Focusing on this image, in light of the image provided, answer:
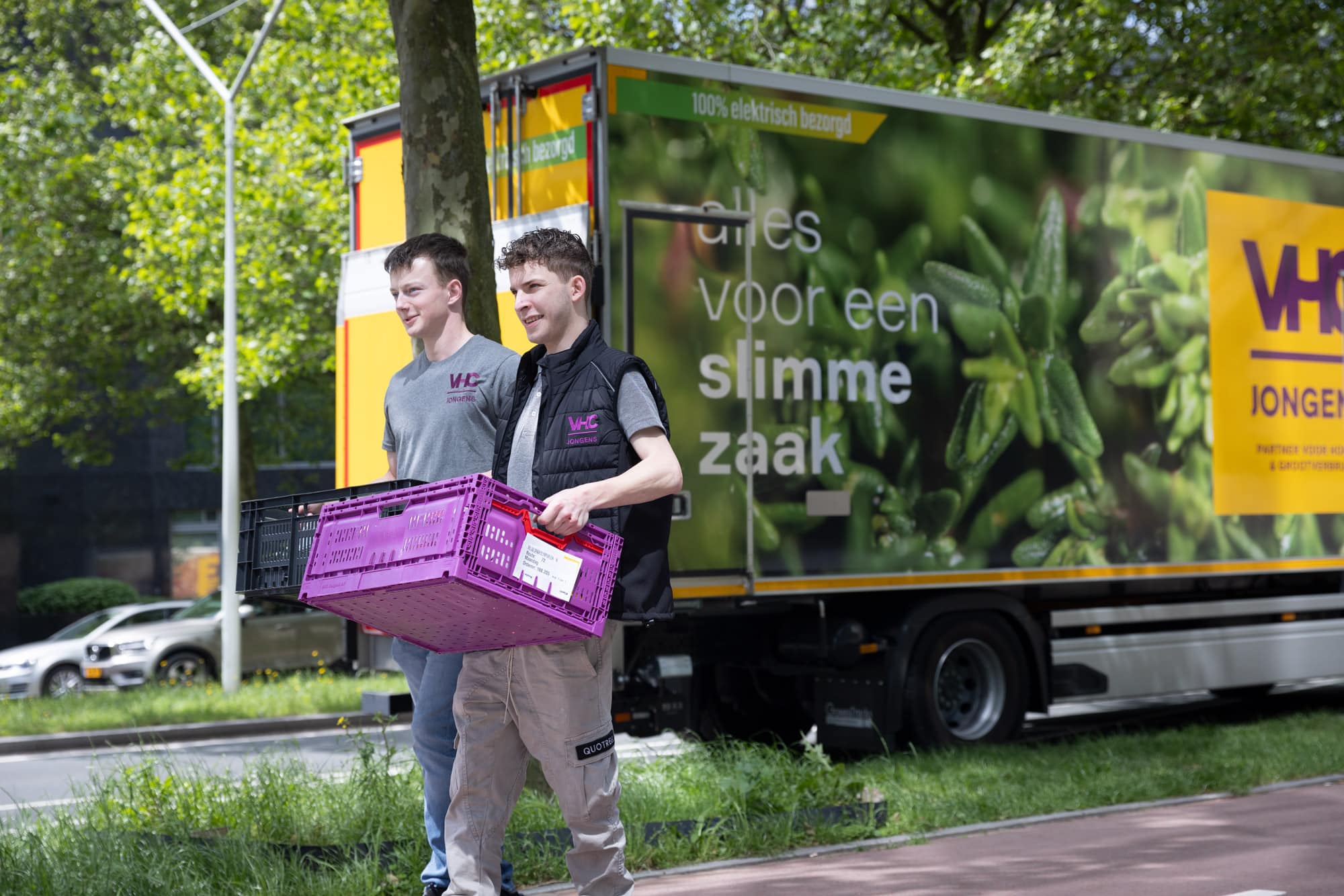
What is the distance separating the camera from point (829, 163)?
8930mm

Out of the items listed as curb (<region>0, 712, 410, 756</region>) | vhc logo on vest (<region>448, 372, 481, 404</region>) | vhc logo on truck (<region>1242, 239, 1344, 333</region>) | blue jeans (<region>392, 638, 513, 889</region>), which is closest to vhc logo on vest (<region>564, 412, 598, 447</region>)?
vhc logo on vest (<region>448, 372, 481, 404</region>)

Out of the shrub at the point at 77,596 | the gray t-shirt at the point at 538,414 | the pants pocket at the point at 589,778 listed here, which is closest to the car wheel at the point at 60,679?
the shrub at the point at 77,596

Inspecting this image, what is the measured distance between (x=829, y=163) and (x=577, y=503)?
17.2 feet

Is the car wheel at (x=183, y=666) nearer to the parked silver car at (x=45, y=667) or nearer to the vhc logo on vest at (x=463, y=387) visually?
the parked silver car at (x=45, y=667)

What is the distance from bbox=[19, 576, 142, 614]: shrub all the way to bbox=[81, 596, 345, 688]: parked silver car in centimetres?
1081

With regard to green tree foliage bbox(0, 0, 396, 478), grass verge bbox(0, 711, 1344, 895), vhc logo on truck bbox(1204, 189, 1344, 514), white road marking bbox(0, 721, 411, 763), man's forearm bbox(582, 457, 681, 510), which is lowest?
white road marking bbox(0, 721, 411, 763)

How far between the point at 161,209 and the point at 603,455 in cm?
1768

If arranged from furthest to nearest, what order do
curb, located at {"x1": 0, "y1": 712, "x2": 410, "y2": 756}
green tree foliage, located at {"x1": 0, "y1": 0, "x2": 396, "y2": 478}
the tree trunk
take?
green tree foliage, located at {"x1": 0, "y1": 0, "x2": 396, "y2": 478} < curb, located at {"x1": 0, "y1": 712, "x2": 410, "y2": 756} < the tree trunk

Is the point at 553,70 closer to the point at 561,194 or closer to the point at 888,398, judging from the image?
the point at 561,194

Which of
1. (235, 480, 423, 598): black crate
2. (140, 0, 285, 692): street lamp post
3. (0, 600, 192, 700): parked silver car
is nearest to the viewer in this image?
(235, 480, 423, 598): black crate

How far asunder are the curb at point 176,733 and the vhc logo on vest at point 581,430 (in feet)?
26.1

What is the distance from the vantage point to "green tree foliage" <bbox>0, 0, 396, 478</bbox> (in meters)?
19.7

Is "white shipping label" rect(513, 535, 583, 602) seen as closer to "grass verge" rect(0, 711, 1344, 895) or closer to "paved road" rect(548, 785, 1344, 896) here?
"grass verge" rect(0, 711, 1344, 895)

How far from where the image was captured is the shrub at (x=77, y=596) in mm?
29172
